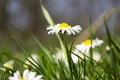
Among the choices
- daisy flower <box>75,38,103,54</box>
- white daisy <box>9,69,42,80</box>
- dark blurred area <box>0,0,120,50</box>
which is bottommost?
white daisy <box>9,69,42,80</box>

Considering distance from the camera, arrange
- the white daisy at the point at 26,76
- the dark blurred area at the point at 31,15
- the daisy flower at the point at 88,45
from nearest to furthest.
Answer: the white daisy at the point at 26,76, the daisy flower at the point at 88,45, the dark blurred area at the point at 31,15

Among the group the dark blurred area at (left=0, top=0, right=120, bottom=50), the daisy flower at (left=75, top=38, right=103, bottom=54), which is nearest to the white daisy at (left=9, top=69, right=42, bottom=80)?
the daisy flower at (left=75, top=38, right=103, bottom=54)

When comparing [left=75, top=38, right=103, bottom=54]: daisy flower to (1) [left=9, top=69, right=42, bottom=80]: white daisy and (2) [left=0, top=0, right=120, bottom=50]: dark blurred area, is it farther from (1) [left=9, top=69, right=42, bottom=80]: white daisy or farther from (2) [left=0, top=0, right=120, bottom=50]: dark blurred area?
(2) [left=0, top=0, right=120, bottom=50]: dark blurred area

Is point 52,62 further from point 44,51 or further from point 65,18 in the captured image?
point 65,18

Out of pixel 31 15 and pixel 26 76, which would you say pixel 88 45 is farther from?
pixel 31 15

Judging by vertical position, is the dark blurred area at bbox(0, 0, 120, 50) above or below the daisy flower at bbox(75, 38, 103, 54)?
above

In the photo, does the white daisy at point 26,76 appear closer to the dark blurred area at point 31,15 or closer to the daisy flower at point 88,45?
the daisy flower at point 88,45

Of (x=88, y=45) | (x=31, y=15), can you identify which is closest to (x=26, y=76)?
A: (x=88, y=45)

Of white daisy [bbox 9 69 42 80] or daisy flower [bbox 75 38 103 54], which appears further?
daisy flower [bbox 75 38 103 54]

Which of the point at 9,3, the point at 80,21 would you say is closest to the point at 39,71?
the point at 80,21

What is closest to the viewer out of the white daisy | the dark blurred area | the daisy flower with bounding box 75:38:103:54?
the white daisy

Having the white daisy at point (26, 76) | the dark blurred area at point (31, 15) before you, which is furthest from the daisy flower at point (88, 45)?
the dark blurred area at point (31, 15)
